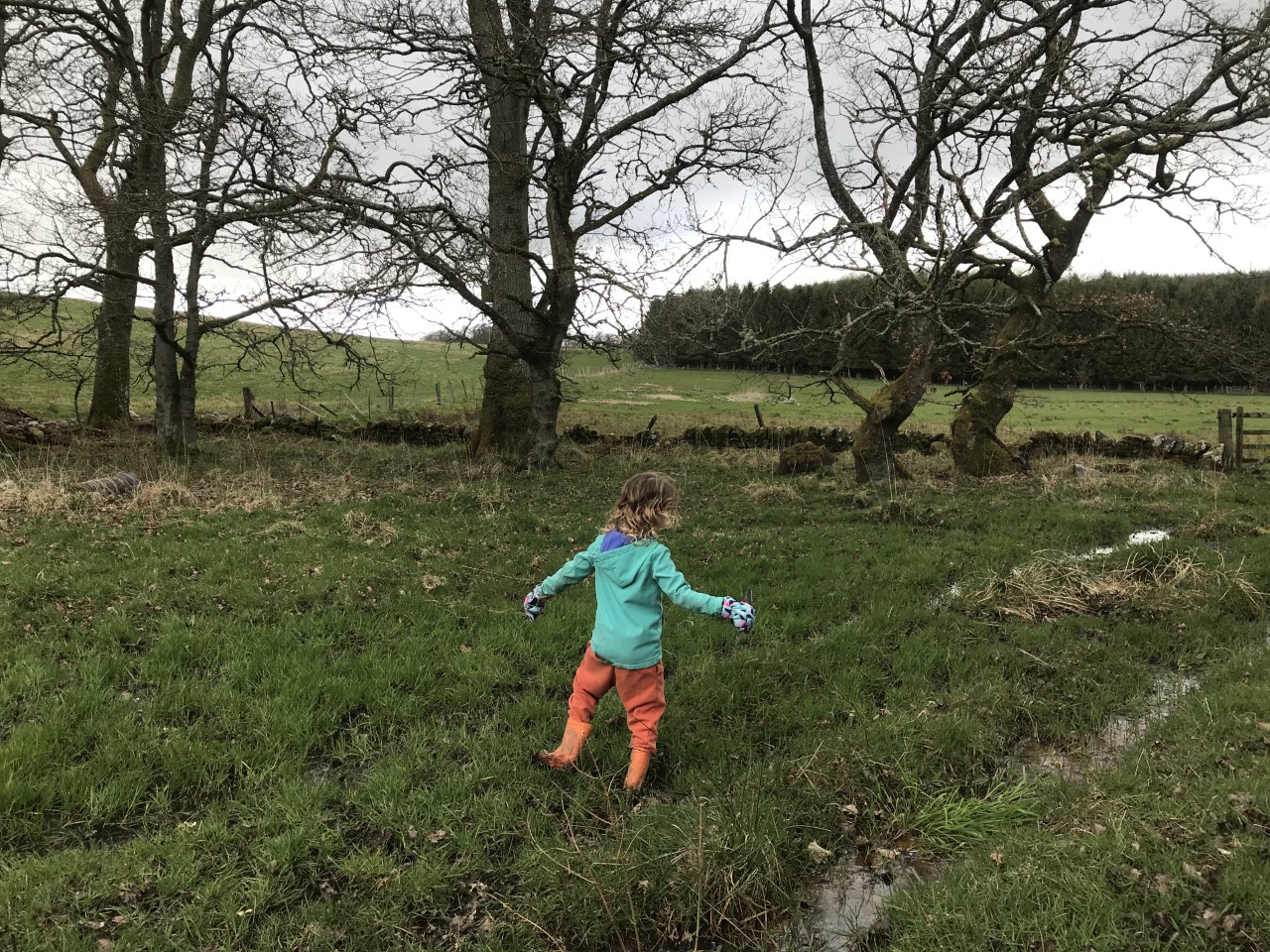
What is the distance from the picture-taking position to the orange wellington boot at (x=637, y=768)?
3.76 m

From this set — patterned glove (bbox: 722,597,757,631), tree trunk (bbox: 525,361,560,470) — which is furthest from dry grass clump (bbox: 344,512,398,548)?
patterned glove (bbox: 722,597,757,631)

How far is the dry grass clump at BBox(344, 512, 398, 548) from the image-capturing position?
8.22 metres

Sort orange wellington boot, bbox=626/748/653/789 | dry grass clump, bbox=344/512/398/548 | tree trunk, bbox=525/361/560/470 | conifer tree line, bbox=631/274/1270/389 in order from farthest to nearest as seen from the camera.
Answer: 1. tree trunk, bbox=525/361/560/470
2. conifer tree line, bbox=631/274/1270/389
3. dry grass clump, bbox=344/512/398/548
4. orange wellington boot, bbox=626/748/653/789

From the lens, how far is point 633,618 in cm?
379

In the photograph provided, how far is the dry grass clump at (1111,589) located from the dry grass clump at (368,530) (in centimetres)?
652

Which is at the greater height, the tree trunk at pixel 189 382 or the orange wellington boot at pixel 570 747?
the tree trunk at pixel 189 382

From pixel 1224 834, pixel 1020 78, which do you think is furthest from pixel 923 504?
pixel 1224 834

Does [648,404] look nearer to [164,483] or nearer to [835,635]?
[164,483]

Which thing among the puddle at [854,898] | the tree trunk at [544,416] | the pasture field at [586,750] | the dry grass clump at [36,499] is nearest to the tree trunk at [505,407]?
the tree trunk at [544,416]

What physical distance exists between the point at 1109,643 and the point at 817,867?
414cm

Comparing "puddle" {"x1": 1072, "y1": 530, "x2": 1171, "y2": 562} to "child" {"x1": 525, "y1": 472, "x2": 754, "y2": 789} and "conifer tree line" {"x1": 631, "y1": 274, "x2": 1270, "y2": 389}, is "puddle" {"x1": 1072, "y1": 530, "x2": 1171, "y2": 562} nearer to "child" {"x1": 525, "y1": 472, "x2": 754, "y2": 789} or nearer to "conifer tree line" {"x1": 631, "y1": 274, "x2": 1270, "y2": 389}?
"conifer tree line" {"x1": 631, "y1": 274, "x2": 1270, "y2": 389}

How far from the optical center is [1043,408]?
34.9m

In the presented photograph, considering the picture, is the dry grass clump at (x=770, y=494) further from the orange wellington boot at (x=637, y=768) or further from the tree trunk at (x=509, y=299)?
the orange wellington boot at (x=637, y=768)

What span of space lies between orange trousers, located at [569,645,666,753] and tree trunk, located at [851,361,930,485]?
10.6 m
